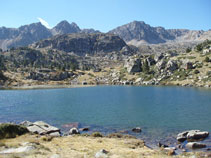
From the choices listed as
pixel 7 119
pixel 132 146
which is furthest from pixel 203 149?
pixel 7 119

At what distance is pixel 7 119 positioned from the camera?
52781mm

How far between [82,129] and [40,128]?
8.40 meters

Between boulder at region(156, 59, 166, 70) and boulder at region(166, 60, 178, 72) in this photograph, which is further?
boulder at region(156, 59, 166, 70)

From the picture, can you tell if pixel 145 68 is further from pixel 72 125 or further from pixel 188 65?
pixel 72 125

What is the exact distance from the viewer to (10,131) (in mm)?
32312

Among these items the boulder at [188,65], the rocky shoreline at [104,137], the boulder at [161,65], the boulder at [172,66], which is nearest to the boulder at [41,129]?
the rocky shoreline at [104,137]

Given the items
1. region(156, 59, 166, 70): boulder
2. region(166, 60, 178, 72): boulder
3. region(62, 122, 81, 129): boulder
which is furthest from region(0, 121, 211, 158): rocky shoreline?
region(156, 59, 166, 70): boulder

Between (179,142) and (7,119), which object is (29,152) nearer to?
(179,142)

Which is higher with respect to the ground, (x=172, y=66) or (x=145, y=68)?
(x=172, y=66)

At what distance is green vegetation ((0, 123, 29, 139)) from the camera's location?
30.9 metres

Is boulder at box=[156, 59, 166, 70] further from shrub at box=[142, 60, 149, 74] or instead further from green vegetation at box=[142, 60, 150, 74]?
shrub at box=[142, 60, 149, 74]

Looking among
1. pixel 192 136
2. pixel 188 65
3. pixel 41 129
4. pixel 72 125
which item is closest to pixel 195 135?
pixel 192 136

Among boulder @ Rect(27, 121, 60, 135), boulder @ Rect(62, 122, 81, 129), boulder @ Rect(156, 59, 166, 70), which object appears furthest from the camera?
boulder @ Rect(156, 59, 166, 70)

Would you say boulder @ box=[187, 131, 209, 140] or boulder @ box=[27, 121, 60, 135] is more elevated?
boulder @ box=[27, 121, 60, 135]
